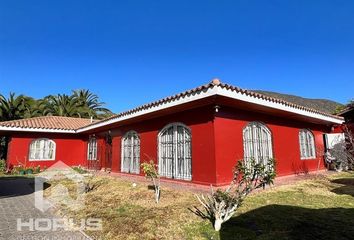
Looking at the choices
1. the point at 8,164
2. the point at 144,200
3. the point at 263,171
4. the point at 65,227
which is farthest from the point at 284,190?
the point at 8,164

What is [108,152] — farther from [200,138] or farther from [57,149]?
[200,138]

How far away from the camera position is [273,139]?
35.2ft

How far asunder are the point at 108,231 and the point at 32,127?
14376 mm

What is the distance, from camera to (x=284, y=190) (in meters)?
8.16

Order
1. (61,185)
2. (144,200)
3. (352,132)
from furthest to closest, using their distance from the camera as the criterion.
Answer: (352,132)
(61,185)
(144,200)

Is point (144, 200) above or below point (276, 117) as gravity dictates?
below

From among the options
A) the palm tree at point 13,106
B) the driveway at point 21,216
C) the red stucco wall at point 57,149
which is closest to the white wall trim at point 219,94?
the driveway at point 21,216

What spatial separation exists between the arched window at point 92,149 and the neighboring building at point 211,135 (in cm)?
137

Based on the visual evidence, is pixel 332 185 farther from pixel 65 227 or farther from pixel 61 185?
pixel 61 185

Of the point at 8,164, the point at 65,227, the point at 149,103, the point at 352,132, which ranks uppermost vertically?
the point at 149,103

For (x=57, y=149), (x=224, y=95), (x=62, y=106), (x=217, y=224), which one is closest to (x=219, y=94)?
(x=224, y=95)

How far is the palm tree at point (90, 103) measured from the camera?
33062 mm

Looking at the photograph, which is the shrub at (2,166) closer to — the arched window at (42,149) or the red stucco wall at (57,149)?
the red stucco wall at (57,149)

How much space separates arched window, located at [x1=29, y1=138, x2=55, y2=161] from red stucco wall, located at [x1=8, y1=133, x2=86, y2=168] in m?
0.25
